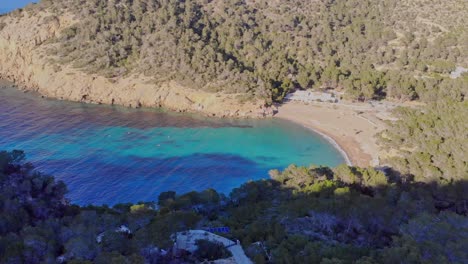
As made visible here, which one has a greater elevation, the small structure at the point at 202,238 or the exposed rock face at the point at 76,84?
the exposed rock face at the point at 76,84

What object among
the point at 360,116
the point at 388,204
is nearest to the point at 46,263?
Result: the point at 388,204

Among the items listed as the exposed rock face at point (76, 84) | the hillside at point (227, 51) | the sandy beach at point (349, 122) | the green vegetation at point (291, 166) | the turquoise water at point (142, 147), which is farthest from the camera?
the hillside at point (227, 51)

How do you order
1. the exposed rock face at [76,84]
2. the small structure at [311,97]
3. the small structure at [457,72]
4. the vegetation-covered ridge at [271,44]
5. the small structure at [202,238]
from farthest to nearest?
the small structure at [457,72] → the vegetation-covered ridge at [271,44] → the small structure at [311,97] → the exposed rock face at [76,84] → the small structure at [202,238]

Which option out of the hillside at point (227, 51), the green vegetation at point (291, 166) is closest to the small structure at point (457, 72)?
the green vegetation at point (291, 166)

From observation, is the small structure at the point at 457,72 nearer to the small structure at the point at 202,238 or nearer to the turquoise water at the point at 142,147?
the turquoise water at the point at 142,147

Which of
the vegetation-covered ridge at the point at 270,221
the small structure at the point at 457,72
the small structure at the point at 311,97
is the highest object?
the small structure at the point at 457,72

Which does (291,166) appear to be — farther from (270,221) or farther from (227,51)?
(227,51)

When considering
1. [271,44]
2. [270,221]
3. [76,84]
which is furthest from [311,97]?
[270,221]
